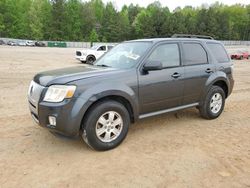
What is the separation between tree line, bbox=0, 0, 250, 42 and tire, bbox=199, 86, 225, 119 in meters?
82.7

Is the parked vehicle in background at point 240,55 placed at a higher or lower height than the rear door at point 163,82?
higher

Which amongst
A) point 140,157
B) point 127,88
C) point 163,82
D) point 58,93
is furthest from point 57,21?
point 140,157

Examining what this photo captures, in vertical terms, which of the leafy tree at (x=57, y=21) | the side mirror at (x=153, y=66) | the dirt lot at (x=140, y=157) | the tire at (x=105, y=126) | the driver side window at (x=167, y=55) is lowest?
the dirt lot at (x=140, y=157)

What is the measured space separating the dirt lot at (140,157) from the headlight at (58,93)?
2.85 ft

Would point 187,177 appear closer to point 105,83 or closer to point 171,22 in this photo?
point 105,83

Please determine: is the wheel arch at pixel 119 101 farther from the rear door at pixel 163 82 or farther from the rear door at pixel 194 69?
the rear door at pixel 194 69

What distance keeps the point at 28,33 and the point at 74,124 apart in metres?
87.9

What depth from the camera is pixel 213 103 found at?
18.9ft

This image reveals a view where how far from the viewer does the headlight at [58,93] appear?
3.75 meters

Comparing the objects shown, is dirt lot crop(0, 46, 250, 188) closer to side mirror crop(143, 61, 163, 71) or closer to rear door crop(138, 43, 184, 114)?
rear door crop(138, 43, 184, 114)

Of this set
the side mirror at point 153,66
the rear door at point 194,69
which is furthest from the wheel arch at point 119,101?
the rear door at point 194,69

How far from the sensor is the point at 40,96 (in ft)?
12.8

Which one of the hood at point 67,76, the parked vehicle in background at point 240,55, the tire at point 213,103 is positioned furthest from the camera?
the parked vehicle in background at point 240,55

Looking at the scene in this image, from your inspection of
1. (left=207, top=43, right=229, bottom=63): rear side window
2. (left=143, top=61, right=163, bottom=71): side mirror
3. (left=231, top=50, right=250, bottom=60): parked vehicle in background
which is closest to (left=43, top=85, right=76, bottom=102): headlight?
(left=143, top=61, right=163, bottom=71): side mirror
